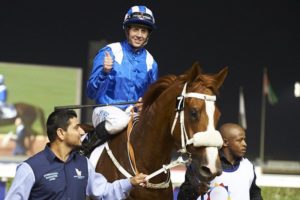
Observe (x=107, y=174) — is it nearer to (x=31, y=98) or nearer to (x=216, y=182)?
(x=216, y=182)

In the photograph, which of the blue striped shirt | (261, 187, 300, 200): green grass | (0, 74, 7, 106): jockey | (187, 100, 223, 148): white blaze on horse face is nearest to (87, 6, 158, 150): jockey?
the blue striped shirt

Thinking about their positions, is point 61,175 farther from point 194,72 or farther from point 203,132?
point 194,72

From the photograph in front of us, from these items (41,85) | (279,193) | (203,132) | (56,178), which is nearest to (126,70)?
(203,132)

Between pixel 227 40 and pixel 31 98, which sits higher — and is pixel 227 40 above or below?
above

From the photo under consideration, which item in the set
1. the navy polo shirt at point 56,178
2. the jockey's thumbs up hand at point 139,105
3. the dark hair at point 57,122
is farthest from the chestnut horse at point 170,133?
the dark hair at point 57,122

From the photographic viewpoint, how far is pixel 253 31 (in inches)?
580

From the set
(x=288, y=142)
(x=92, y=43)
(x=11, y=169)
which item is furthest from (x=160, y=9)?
(x=11, y=169)

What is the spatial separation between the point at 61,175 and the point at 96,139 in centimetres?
97

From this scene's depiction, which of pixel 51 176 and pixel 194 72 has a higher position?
pixel 194 72

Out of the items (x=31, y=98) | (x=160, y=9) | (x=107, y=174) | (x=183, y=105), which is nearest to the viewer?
(x=183, y=105)

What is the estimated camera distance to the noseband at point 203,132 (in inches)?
143

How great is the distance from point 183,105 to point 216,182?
2.38ft

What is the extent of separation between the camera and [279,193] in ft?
20.2

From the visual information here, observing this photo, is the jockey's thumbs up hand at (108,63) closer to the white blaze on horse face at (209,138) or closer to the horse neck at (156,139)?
the horse neck at (156,139)
